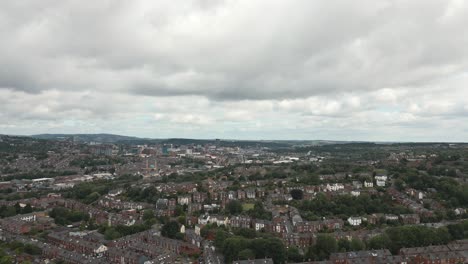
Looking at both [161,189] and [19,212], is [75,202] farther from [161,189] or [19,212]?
[161,189]

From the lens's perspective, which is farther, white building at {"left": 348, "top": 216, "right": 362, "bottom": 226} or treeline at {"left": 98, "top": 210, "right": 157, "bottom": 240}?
white building at {"left": 348, "top": 216, "right": 362, "bottom": 226}

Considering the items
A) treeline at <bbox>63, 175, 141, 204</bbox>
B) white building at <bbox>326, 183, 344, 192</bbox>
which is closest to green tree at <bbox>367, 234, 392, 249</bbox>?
white building at <bbox>326, 183, 344, 192</bbox>

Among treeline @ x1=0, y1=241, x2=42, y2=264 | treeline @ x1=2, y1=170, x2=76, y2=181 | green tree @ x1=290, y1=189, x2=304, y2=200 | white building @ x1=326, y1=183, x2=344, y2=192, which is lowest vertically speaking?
treeline @ x1=0, y1=241, x2=42, y2=264

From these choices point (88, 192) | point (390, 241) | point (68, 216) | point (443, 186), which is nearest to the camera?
point (390, 241)

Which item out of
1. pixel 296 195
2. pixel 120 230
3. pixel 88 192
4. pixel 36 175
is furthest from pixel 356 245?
pixel 36 175

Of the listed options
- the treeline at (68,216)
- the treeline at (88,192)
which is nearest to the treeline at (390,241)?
the treeline at (68,216)

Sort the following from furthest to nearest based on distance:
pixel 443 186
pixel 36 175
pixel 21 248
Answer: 1. pixel 36 175
2. pixel 443 186
3. pixel 21 248

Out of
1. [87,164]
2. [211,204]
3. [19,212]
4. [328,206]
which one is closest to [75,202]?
[19,212]

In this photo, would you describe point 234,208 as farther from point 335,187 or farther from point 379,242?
point 335,187

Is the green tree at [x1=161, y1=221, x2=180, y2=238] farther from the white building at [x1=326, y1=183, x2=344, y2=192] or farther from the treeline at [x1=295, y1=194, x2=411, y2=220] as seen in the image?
the white building at [x1=326, y1=183, x2=344, y2=192]
